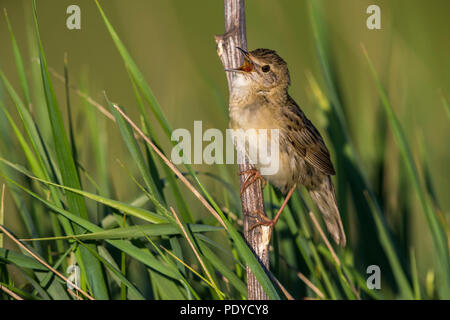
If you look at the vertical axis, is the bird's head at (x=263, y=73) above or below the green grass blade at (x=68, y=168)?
above

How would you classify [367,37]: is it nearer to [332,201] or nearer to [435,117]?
[435,117]

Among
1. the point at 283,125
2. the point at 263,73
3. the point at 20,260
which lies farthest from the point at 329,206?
the point at 20,260

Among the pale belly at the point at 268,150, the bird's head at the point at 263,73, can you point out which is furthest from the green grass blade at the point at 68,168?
the bird's head at the point at 263,73

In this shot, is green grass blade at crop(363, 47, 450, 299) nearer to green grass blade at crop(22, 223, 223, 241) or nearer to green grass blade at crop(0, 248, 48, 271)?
green grass blade at crop(22, 223, 223, 241)

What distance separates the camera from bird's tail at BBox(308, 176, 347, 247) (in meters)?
2.82

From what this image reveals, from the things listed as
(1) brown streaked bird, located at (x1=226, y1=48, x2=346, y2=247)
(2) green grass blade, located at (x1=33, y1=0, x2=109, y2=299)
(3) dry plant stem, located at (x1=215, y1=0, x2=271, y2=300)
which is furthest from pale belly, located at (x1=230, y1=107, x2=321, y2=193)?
(2) green grass blade, located at (x1=33, y1=0, x2=109, y2=299)

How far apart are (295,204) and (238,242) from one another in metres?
0.87

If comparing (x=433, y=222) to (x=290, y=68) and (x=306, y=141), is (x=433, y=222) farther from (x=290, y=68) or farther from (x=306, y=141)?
(x=290, y=68)

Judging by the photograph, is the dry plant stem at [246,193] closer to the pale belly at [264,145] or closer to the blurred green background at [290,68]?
the pale belly at [264,145]

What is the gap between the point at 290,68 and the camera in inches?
167

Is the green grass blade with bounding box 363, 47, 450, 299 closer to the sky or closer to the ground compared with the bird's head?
closer to the ground

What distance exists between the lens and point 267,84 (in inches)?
107

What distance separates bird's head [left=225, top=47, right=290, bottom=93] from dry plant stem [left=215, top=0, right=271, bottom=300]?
0.34m

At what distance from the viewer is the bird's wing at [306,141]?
9.23 feet
